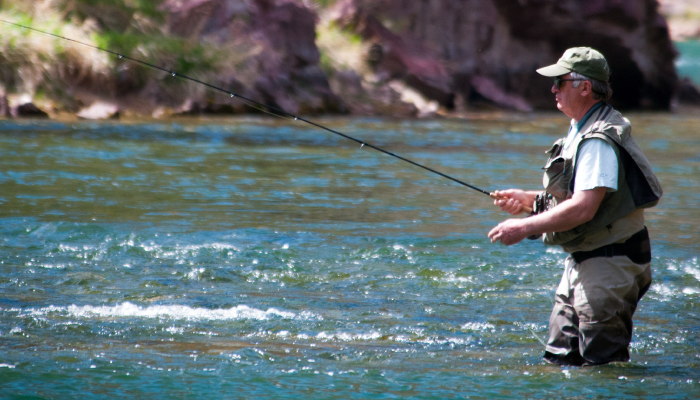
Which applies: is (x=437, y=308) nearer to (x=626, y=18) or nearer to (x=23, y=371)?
(x=23, y=371)

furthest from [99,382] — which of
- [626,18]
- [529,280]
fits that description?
[626,18]

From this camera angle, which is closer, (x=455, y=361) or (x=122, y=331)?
(x=455, y=361)

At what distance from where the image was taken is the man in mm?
3455

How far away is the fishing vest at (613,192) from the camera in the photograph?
3498 mm

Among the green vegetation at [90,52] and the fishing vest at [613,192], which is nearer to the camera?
the fishing vest at [613,192]

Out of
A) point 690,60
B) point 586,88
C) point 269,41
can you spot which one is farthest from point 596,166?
point 690,60

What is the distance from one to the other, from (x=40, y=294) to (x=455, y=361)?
2.44 m

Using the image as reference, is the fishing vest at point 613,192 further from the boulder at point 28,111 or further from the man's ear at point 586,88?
the boulder at point 28,111

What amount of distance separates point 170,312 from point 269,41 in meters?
15.8

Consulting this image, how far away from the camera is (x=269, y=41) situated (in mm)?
19922

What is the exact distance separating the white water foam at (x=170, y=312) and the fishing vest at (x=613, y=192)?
1608 mm

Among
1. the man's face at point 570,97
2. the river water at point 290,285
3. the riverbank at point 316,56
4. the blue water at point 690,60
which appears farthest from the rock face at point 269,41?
the blue water at point 690,60

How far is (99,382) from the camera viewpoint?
3625 mm

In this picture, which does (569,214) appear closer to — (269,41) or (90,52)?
(90,52)
